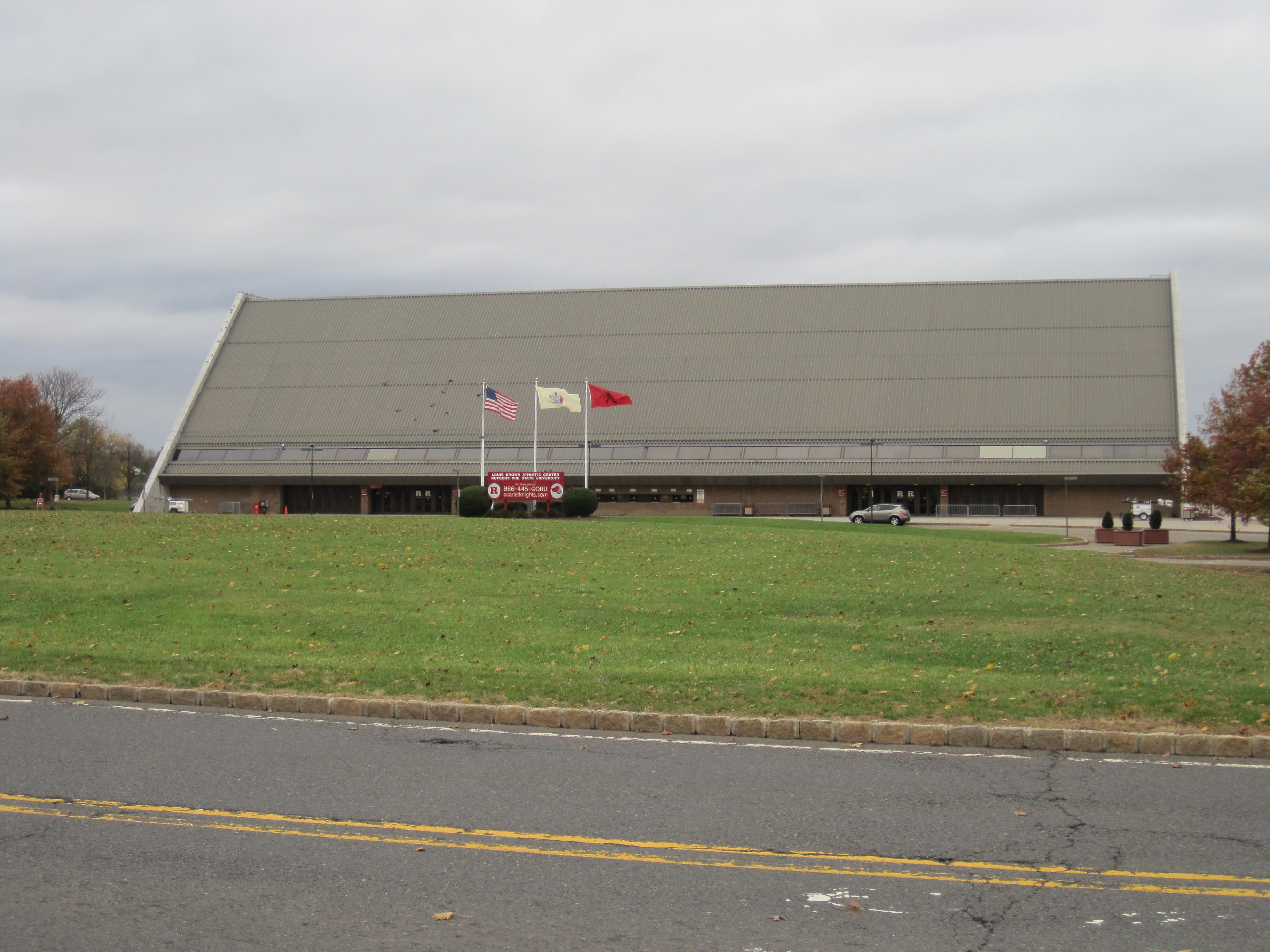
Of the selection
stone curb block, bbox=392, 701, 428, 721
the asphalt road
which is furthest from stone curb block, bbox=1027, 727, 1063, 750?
stone curb block, bbox=392, 701, 428, 721

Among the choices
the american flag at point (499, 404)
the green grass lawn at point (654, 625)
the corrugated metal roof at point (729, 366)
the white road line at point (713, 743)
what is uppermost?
the corrugated metal roof at point (729, 366)

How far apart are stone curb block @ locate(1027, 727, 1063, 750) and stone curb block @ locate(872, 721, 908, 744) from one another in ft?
3.59

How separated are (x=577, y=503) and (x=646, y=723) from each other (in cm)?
3469

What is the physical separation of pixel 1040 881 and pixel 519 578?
15.7 meters

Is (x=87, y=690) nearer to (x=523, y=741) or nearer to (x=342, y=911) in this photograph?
(x=523, y=741)

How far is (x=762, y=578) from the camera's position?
846 inches

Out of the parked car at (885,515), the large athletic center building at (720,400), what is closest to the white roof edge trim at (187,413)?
the large athletic center building at (720,400)

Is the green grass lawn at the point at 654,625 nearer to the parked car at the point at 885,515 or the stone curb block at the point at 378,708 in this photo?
the stone curb block at the point at 378,708

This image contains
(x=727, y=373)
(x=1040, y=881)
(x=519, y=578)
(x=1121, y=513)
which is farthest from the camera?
(x=727, y=373)

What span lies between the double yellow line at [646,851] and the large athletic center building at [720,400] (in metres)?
57.8

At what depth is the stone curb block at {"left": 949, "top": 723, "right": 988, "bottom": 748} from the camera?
9.80 meters

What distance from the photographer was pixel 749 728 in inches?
401

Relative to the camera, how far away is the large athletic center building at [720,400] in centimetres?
6862

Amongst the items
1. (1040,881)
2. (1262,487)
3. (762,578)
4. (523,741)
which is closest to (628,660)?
(523,741)
